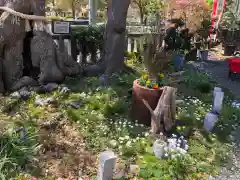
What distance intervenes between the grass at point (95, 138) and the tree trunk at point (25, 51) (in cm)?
70

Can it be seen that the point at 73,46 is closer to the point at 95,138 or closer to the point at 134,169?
the point at 95,138

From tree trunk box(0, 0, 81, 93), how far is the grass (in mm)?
695

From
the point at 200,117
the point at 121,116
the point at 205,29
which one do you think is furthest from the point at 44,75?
the point at 205,29

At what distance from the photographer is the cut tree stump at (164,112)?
414 cm

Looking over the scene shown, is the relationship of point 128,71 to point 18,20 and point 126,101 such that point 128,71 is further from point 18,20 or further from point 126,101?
point 18,20

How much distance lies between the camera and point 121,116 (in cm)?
488

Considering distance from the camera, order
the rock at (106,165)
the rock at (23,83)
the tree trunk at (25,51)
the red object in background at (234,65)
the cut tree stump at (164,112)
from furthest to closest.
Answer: the red object in background at (234,65)
the rock at (23,83)
the tree trunk at (25,51)
the cut tree stump at (164,112)
the rock at (106,165)

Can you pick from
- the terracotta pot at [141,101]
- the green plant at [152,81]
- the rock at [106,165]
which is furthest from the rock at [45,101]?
the rock at [106,165]

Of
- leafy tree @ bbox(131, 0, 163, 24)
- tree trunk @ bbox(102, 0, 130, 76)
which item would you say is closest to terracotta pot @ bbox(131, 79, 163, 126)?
tree trunk @ bbox(102, 0, 130, 76)

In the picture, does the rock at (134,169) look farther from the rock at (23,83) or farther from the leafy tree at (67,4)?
the leafy tree at (67,4)

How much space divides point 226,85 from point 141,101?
439 centimetres

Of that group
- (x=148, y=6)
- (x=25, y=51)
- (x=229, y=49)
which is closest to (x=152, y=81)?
(x=25, y=51)

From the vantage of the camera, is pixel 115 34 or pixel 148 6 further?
pixel 148 6

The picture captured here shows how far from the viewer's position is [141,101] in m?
4.53
